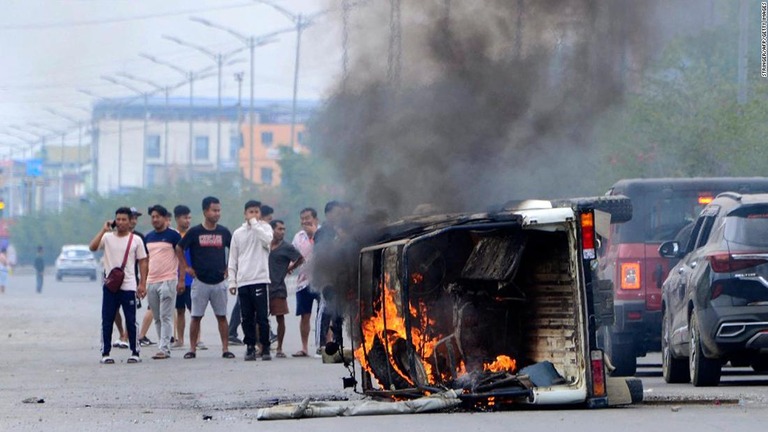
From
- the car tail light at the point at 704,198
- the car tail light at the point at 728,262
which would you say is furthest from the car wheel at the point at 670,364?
the car tail light at the point at 728,262

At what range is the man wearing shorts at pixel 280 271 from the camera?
19.4 m

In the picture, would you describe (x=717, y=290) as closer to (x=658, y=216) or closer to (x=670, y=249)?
(x=670, y=249)

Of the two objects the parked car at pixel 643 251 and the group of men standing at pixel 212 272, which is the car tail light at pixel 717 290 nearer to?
the parked car at pixel 643 251

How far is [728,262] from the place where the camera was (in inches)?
518

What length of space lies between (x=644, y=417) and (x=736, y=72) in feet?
69.8

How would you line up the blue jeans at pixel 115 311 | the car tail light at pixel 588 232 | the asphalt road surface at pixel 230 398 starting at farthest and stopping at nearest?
the blue jeans at pixel 115 311, the car tail light at pixel 588 232, the asphalt road surface at pixel 230 398

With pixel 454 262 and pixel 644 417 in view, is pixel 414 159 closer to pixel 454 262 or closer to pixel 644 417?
pixel 454 262

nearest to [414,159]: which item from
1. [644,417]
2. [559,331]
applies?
[559,331]

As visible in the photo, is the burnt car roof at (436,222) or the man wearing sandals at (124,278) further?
the man wearing sandals at (124,278)

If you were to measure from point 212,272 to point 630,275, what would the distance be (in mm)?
5870

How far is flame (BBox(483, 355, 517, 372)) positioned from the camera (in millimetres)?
11734

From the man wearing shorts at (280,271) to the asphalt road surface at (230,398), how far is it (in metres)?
0.68

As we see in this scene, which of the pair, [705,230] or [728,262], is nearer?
[728,262]

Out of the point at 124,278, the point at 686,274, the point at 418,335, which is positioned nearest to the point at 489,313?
the point at 418,335
